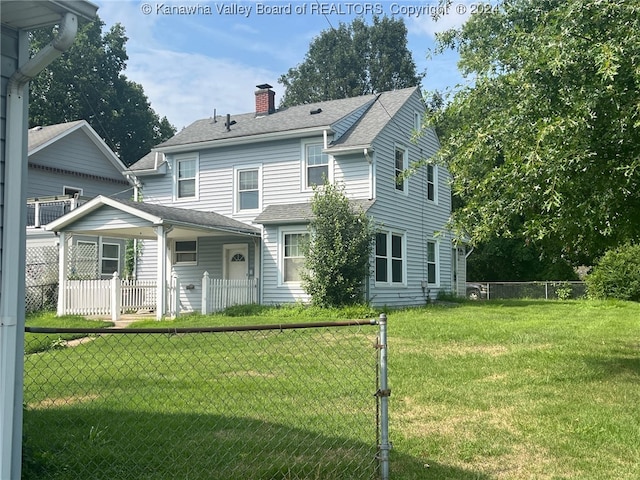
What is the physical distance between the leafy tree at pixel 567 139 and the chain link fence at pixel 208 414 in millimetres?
2771

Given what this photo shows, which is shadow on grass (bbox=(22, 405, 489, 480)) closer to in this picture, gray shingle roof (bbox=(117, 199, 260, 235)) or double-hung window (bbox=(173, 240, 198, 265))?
gray shingle roof (bbox=(117, 199, 260, 235))

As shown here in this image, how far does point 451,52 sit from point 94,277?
1524cm

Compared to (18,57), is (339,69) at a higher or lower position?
higher

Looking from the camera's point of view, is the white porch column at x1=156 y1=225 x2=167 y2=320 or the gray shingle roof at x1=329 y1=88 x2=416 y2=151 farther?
the gray shingle roof at x1=329 y1=88 x2=416 y2=151

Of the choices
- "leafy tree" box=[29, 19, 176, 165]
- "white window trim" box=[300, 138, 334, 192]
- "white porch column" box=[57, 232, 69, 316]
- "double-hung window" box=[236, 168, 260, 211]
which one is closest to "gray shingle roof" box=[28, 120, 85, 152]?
"white porch column" box=[57, 232, 69, 316]

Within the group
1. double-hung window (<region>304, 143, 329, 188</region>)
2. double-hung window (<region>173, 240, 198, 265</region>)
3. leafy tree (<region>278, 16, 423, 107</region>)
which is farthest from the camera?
leafy tree (<region>278, 16, 423, 107</region>)

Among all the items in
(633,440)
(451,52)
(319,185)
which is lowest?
(633,440)

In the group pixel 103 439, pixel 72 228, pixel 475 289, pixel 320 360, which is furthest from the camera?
pixel 475 289

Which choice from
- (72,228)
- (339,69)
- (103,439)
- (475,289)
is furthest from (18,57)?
(339,69)

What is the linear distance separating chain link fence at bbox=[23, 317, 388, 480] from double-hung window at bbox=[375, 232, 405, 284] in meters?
8.87

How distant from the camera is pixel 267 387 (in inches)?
295

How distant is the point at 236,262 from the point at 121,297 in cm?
410

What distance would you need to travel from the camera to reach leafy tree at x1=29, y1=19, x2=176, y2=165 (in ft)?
141

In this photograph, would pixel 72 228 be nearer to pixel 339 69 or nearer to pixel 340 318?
pixel 340 318
